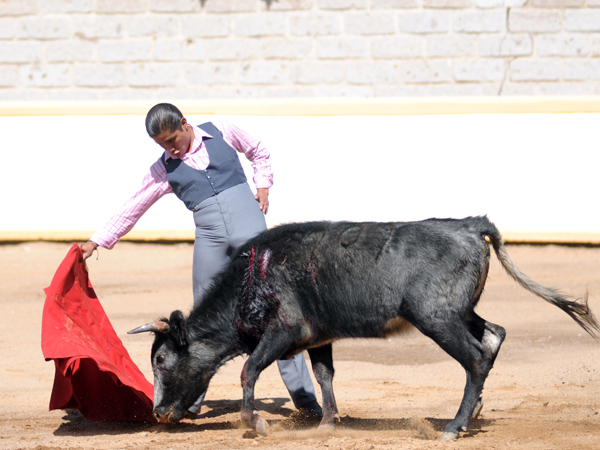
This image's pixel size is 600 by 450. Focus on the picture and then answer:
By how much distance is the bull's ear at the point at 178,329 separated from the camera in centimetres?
511

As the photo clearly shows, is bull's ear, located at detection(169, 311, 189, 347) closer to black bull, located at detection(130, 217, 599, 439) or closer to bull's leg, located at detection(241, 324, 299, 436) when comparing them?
black bull, located at detection(130, 217, 599, 439)

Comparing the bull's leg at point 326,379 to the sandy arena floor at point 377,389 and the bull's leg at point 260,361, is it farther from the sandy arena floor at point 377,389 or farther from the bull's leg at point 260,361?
the bull's leg at point 260,361

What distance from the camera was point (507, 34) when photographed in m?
11.9

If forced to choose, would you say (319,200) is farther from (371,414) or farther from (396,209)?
(371,414)

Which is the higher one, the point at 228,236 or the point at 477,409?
the point at 228,236

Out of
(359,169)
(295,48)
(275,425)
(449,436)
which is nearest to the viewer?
(449,436)

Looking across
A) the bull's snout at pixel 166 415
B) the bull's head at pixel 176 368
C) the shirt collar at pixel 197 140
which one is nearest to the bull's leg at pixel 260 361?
the bull's head at pixel 176 368

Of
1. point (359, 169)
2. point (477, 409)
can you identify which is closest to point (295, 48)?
point (359, 169)

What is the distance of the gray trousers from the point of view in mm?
5301

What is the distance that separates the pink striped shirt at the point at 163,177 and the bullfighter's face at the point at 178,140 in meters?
0.04

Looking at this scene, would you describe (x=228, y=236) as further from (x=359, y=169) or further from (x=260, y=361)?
(x=359, y=169)

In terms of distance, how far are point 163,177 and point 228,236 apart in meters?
0.56

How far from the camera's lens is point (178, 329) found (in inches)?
202

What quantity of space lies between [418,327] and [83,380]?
7.00 feet
